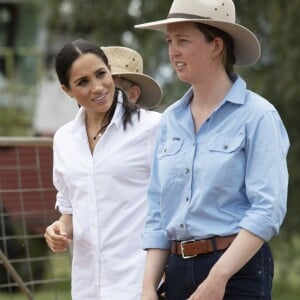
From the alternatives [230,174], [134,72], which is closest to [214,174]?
[230,174]

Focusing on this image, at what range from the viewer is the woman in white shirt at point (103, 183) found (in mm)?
4820

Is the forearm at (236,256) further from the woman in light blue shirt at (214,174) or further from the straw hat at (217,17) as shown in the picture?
the straw hat at (217,17)

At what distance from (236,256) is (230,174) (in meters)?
0.27

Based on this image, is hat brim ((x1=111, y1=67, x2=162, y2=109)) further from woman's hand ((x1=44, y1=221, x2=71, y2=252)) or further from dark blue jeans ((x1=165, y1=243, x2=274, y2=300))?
dark blue jeans ((x1=165, y1=243, x2=274, y2=300))

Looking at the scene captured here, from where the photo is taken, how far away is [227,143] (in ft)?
13.4

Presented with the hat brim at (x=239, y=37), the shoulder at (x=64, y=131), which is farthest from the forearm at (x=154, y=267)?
the shoulder at (x=64, y=131)

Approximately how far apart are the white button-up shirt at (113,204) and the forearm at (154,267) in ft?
1.72

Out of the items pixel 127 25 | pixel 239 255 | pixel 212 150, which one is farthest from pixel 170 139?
pixel 127 25

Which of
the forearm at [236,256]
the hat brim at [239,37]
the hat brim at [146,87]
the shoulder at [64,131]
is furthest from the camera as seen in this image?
the hat brim at [146,87]

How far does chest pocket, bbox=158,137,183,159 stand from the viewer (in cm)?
421

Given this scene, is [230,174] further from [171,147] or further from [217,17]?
[217,17]

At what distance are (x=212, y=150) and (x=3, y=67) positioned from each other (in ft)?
61.2

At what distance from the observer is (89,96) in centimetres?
487

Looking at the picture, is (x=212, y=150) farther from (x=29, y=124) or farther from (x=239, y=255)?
(x=29, y=124)
